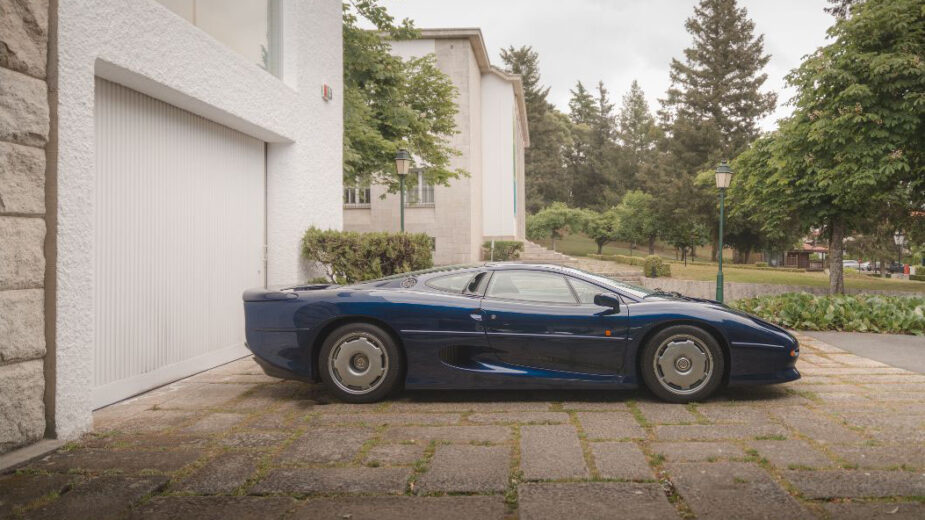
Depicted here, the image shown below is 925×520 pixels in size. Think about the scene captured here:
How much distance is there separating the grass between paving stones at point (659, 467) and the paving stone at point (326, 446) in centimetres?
172

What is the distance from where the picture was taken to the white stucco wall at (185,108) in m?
3.96

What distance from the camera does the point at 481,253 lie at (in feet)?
85.9

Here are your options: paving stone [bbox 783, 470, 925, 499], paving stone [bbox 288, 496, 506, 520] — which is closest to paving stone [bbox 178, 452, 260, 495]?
paving stone [bbox 288, 496, 506, 520]

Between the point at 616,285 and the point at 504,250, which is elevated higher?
the point at 504,250

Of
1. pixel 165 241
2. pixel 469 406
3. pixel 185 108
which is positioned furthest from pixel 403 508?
pixel 185 108

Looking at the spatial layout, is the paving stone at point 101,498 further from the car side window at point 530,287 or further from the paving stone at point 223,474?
the car side window at point 530,287

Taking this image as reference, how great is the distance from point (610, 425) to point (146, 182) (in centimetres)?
448

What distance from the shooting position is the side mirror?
4.73 m

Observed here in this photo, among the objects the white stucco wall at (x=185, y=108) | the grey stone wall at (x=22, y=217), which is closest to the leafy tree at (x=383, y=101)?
the white stucco wall at (x=185, y=108)

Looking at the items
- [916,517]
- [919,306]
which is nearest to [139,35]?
[916,517]

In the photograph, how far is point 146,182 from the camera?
5.39 m

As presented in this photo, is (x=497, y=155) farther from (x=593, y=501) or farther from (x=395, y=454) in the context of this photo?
(x=593, y=501)

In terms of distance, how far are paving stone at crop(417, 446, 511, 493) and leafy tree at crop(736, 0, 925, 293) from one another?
1263 cm

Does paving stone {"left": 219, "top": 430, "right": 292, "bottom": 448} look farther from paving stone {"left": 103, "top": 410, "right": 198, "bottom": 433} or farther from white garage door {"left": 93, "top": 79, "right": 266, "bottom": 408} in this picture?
white garage door {"left": 93, "top": 79, "right": 266, "bottom": 408}
